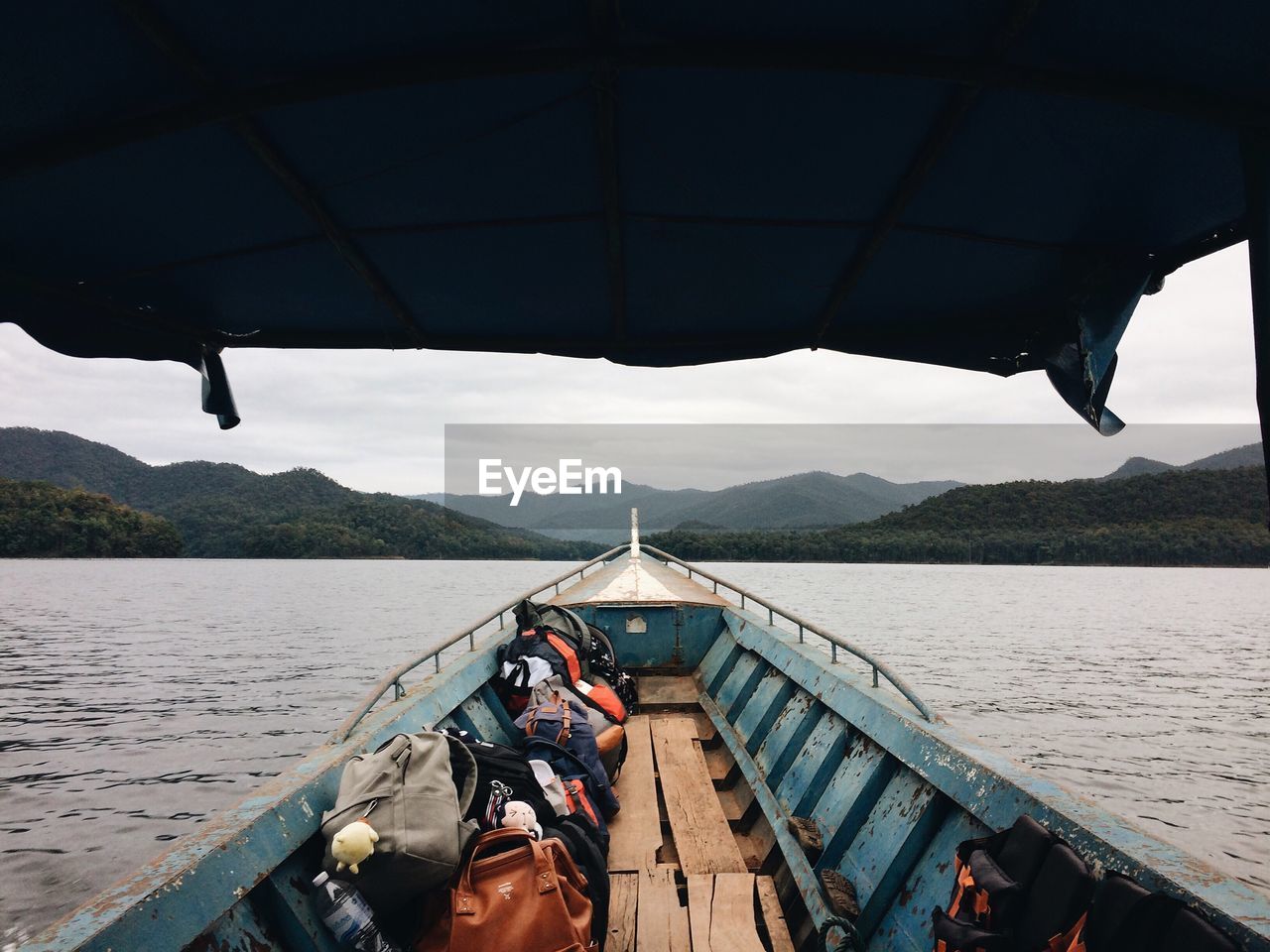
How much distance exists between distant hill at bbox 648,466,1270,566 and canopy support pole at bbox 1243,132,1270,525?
57.1 metres

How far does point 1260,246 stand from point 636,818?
362cm

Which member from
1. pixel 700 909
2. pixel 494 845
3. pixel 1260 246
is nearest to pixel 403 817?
pixel 494 845

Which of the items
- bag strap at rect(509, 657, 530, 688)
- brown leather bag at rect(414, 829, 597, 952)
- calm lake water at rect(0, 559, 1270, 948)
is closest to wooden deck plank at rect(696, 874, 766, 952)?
brown leather bag at rect(414, 829, 597, 952)

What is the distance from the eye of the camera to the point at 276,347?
3.49 meters

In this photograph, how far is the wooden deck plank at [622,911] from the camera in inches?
105

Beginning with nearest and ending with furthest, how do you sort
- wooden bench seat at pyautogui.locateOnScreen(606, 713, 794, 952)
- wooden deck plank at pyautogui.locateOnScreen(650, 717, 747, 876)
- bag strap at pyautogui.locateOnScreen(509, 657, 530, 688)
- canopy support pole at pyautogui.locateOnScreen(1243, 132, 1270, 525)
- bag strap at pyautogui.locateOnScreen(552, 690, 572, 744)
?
canopy support pole at pyautogui.locateOnScreen(1243, 132, 1270, 525)
wooden bench seat at pyautogui.locateOnScreen(606, 713, 794, 952)
wooden deck plank at pyautogui.locateOnScreen(650, 717, 747, 876)
bag strap at pyautogui.locateOnScreen(552, 690, 572, 744)
bag strap at pyautogui.locateOnScreen(509, 657, 530, 688)

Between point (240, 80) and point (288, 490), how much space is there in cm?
10959

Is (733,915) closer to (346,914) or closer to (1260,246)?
(346,914)

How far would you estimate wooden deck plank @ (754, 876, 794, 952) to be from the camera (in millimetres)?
2729

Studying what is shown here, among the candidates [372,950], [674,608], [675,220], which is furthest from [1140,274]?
[674,608]

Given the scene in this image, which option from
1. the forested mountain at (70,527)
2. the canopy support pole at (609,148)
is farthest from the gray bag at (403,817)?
the forested mountain at (70,527)

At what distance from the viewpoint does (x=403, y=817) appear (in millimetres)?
2182

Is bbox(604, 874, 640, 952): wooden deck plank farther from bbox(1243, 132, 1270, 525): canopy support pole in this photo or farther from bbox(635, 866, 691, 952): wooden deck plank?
bbox(1243, 132, 1270, 525): canopy support pole

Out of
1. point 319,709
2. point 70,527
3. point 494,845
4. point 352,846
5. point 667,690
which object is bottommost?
point 319,709
